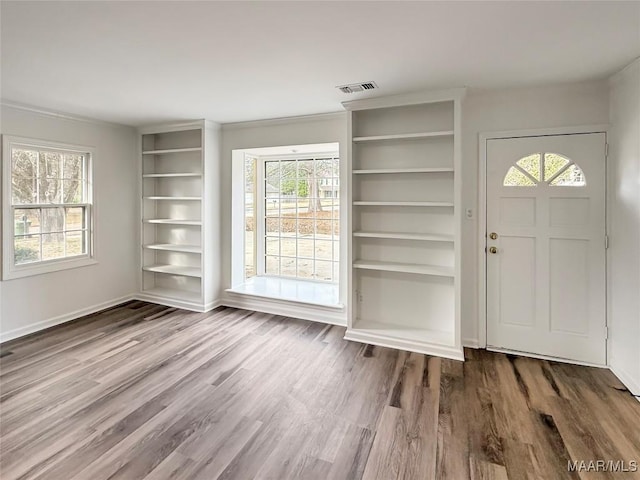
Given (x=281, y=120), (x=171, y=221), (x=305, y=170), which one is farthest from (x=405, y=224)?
(x=171, y=221)

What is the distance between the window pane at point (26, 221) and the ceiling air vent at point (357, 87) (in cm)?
358

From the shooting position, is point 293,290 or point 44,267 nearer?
point 44,267

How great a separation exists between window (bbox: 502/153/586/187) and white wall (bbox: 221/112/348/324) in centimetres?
163

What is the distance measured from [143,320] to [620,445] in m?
4.43

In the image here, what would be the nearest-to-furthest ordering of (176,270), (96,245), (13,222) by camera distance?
(13,222) < (96,245) < (176,270)

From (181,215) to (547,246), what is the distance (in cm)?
446

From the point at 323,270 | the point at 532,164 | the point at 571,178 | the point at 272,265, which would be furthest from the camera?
the point at 272,265

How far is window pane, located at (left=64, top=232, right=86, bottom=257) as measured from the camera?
13.6 feet

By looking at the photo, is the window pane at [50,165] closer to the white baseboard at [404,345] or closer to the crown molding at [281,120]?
the crown molding at [281,120]

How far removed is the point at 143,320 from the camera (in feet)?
13.5

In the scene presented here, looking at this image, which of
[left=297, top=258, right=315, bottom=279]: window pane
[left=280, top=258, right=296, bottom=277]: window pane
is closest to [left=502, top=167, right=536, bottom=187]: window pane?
[left=297, top=258, right=315, bottom=279]: window pane

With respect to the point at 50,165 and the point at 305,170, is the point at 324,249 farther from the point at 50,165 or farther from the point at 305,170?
the point at 50,165

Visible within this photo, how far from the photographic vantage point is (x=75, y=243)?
4242mm

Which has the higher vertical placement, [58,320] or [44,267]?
[44,267]
